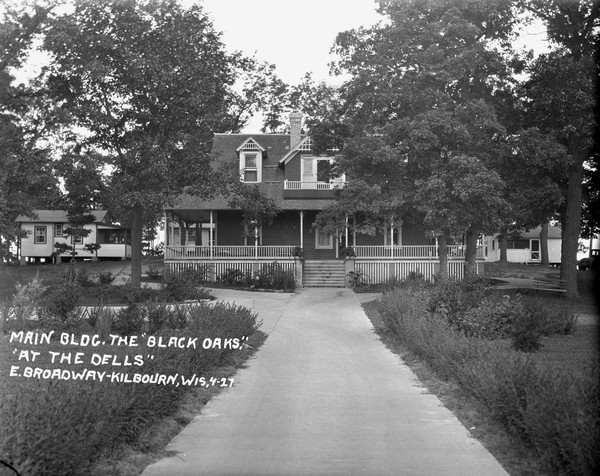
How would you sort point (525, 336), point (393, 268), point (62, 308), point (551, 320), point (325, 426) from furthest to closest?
1. point (393, 268)
2. point (551, 320)
3. point (62, 308)
4. point (525, 336)
5. point (325, 426)

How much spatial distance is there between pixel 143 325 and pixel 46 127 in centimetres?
1222

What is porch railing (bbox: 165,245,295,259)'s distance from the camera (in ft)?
123

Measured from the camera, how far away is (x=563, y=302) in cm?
2912

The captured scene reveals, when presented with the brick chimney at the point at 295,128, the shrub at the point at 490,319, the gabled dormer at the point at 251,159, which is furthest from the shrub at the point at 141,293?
the brick chimney at the point at 295,128

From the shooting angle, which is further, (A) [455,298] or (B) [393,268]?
(B) [393,268]

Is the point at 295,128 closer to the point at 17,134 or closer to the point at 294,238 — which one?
the point at 294,238

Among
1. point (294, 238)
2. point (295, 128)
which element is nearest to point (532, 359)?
point (294, 238)

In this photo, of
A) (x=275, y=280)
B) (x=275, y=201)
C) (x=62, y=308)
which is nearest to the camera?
(x=62, y=308)

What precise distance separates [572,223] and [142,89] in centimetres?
1939

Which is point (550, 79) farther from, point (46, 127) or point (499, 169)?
point (46, 127)

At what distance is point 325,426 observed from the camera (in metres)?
8.39

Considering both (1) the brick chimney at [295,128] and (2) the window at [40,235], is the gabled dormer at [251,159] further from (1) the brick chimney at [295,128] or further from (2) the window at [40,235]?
(2) the window at [40,235]

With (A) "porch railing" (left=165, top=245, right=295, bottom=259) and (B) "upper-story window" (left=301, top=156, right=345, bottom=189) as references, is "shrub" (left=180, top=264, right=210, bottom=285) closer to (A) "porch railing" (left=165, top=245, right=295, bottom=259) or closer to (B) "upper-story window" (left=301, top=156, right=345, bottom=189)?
(A) "porch railing" (left=165, top=245, right=295, bottom=259)

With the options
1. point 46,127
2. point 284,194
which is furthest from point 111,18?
point 284,194
